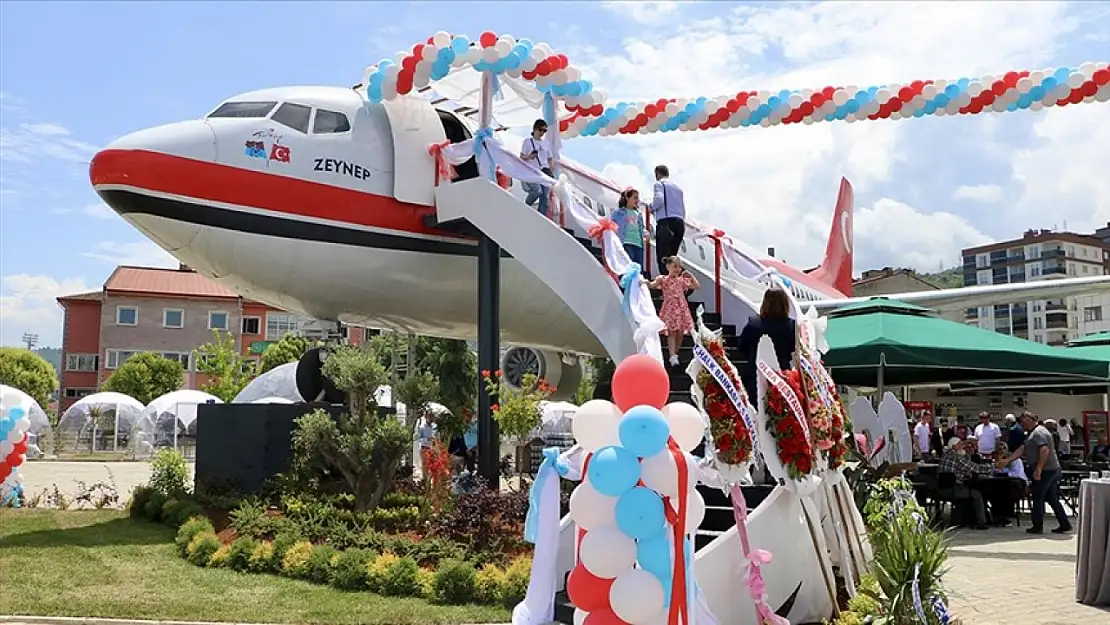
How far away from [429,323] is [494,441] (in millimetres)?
3219

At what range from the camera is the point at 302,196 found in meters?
12.1

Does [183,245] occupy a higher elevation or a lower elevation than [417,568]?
higher

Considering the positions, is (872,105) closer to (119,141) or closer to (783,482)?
(783,482)

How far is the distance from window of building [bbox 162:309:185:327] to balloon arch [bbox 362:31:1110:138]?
55.7 metres

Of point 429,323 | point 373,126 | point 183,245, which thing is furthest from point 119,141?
point 429,323

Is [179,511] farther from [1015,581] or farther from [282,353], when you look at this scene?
[282,353]

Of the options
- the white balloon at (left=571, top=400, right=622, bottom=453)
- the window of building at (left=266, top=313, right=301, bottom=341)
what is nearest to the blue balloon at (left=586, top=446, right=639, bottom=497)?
the white balloon at (left=571, top=400, right=622, bottom=453)

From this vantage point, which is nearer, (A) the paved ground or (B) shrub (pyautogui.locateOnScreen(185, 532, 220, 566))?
(A) the paved ground

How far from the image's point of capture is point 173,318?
65.4 meters

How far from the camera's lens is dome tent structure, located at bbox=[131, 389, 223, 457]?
4388 cm

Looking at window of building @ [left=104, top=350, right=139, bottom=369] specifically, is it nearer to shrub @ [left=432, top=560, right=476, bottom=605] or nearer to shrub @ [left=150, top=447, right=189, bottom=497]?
shrub @ [left=150, top=447, right=189, bottom=497]

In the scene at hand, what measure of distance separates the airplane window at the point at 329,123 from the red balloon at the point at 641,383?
8.10 metres

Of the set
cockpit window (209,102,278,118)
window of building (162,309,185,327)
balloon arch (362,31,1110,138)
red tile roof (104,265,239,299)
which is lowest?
cockpit window (209,102,278,118)

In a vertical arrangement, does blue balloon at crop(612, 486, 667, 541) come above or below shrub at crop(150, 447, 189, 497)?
above
